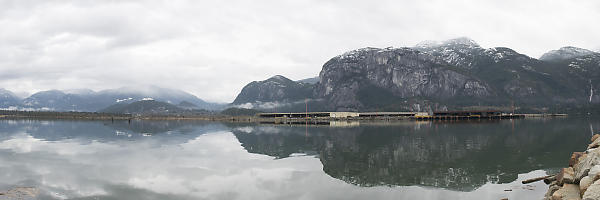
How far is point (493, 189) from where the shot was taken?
31.8 metres

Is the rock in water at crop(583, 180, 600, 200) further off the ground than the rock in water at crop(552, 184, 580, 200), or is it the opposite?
the rock in water at crop(583, 180, 600, 200)

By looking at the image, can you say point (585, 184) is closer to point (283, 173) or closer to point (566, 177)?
point (566, 177)

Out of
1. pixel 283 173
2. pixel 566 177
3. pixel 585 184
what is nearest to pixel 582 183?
pixel 585 184

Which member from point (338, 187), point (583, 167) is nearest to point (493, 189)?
point (583, 167)

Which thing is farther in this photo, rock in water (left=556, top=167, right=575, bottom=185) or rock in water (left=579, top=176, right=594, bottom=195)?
rock in water (left=556, top=167, right=575, bottom=185)

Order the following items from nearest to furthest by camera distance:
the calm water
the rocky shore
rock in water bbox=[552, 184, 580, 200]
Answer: the rocky shore → rock in water bbox=[552, 184, 580, 200] → the calm water

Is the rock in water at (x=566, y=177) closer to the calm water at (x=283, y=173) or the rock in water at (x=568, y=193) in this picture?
the rock in water at (x=568, y=193)

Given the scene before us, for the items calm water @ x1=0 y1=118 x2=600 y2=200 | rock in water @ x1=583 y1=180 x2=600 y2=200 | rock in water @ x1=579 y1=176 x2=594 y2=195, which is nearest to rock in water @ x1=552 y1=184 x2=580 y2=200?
rock in water @ x1=579 y1=176 x2=594 y2=195

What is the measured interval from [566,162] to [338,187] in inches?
1243

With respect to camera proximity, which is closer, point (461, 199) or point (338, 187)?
point (461, 199)

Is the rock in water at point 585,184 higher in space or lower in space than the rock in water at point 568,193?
higher

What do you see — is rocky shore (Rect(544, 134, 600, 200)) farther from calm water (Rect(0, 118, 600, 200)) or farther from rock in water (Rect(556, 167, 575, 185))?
calm water (Rect(0, 118, 600, 200))

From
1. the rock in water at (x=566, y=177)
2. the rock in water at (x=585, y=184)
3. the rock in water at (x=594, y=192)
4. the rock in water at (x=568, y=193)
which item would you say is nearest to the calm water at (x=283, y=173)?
the rock in water at (x=566, y=177)

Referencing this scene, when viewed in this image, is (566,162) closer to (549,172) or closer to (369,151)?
(549,172)
